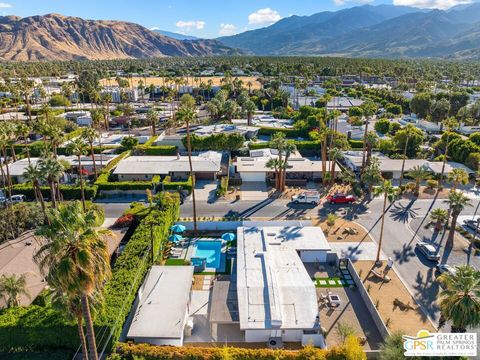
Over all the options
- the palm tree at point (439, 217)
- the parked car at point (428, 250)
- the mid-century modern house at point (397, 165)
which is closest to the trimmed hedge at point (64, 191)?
the mid-century modern house at point (397, 165)

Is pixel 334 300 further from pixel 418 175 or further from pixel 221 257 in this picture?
pixel 418 175

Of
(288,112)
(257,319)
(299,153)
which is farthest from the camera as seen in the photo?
(288,112)

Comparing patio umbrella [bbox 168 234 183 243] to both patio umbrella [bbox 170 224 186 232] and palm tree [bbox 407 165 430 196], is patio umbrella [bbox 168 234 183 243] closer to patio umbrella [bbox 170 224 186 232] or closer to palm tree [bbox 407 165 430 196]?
patio umbrella [bbox 170 224 186 232]

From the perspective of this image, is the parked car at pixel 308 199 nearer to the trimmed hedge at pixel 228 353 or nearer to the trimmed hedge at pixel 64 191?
the trimmed hedge at pixel 228 353

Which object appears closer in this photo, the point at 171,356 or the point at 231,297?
the point at 171,356

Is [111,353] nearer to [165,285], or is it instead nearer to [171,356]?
[171,356]

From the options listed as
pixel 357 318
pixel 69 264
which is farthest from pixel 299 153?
pixel 69 264

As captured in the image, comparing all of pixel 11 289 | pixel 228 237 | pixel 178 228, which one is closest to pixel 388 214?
pixel 228 237
